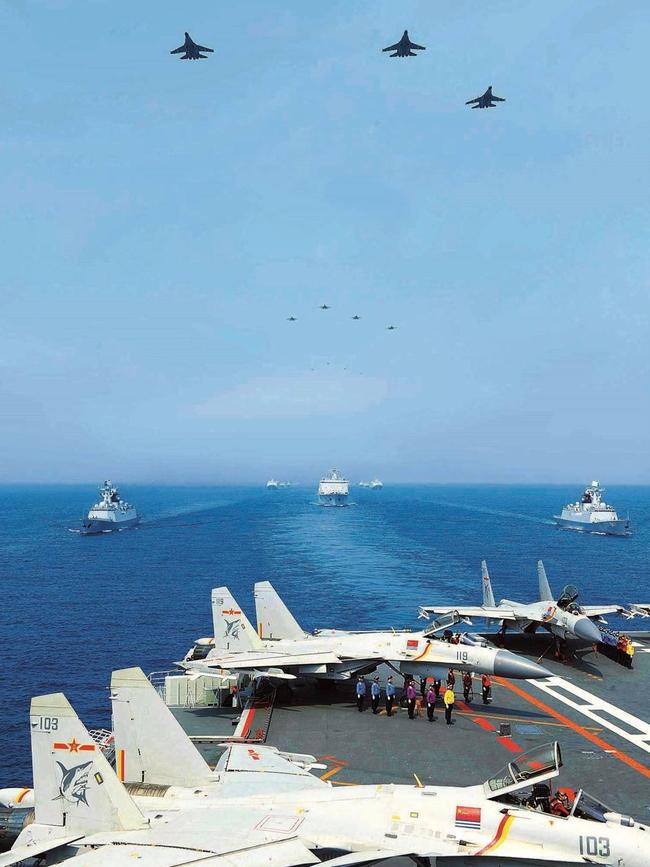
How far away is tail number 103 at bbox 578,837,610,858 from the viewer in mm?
13094

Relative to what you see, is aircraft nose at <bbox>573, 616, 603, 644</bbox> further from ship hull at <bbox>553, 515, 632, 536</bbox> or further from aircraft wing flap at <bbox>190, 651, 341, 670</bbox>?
ship hull at <bbox>553, 515, 632, 536</bbox>

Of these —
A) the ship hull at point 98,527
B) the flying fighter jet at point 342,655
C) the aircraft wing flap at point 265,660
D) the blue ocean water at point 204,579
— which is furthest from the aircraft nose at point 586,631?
the ship hull at point 98,527

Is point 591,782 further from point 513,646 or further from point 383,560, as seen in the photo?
point 383,560

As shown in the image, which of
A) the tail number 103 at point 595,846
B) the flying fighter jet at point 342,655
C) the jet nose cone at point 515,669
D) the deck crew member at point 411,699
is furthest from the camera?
the flying fighter jet at point 342,655

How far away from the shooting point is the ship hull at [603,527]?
456ft

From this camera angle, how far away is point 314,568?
93.8 metres

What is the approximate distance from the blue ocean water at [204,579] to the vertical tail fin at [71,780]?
9.79m

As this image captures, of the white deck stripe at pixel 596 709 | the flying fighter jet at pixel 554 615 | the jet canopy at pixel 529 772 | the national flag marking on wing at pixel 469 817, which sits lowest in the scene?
the white deck stripe at pixel 596 709

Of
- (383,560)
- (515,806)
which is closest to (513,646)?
(515,806)

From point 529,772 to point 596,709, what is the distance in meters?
14.9

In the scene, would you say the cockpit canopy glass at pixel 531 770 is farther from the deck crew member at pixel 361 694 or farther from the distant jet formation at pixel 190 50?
the distant jet formation at pixel 190 50

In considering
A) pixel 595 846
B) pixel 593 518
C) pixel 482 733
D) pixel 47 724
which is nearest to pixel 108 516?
pixel 593 518

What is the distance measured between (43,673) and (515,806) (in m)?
45.7

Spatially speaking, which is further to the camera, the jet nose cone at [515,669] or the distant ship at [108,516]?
the distant ship at [108,516]
